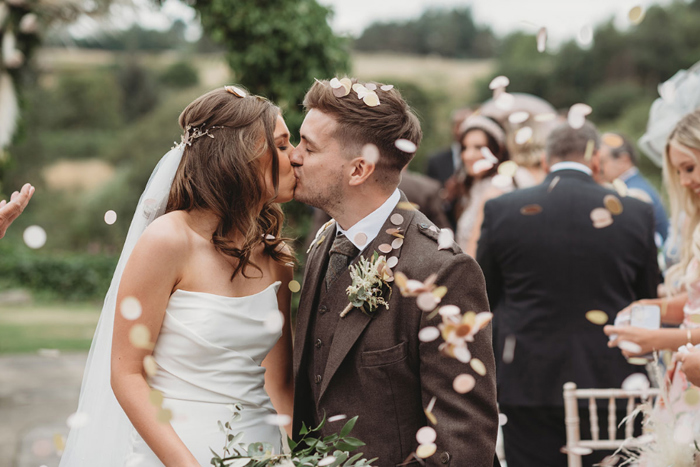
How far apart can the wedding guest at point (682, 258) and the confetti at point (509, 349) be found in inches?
31.1

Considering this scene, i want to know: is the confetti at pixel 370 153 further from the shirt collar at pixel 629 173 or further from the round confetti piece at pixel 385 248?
the shirt collar at pixel 629 173

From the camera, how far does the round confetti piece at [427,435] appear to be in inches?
78.2

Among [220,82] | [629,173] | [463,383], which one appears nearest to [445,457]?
[463,383]

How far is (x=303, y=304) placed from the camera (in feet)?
7.69

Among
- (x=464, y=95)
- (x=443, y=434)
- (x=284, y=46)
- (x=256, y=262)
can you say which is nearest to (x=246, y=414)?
(x=256, y=262)

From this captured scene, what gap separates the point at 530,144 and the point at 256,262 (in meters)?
2.85

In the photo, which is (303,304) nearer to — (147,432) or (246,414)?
(246,414)

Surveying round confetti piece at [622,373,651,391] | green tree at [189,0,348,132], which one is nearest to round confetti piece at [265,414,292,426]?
round confetti piece at [622,373,651,391]

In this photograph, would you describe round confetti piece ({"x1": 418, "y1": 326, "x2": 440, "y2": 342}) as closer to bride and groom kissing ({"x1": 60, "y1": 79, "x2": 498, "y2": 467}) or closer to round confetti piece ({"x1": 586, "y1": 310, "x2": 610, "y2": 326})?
bride and groom kissing ({"x1": 60, "y1": 79, "x2": 498, "y2": 467})

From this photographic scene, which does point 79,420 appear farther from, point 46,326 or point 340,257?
point 46,326

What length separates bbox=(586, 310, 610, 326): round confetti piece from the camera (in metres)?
3.45

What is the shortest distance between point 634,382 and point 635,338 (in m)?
0.90

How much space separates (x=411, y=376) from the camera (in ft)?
6.79

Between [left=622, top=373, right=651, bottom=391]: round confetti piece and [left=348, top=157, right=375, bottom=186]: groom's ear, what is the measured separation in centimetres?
200
